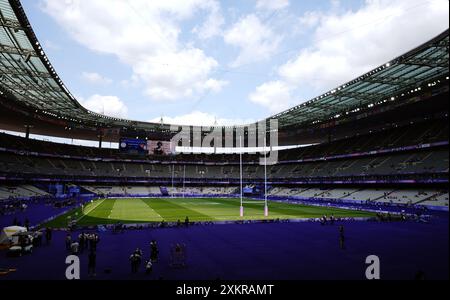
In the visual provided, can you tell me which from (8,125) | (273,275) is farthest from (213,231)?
(8,125)

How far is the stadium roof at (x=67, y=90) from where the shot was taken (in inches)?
1152

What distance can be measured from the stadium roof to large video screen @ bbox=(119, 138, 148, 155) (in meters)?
13.2

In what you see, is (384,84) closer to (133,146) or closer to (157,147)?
(133,146)

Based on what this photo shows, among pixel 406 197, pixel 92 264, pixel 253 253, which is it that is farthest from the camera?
pixel 406 197

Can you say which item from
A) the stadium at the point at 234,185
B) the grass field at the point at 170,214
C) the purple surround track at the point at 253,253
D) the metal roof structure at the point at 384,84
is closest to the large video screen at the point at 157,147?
the stadium at the point at 234,185

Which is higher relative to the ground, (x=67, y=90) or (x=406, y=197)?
(x=67, y=90)

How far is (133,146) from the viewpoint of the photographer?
84.2 metres

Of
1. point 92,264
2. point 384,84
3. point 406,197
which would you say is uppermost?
point 384,84

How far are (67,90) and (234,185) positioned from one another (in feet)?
204

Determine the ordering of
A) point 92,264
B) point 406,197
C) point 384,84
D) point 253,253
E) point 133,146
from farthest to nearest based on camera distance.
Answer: point 133,146 < point 406,197 < point 384,84 < point 253,253 < point 92,264

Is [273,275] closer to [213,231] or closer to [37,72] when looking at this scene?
[213,231]

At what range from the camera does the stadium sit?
14.7 meters

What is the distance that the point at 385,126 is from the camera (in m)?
69.7

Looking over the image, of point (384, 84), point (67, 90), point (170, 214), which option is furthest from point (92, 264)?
point (384, 84)
